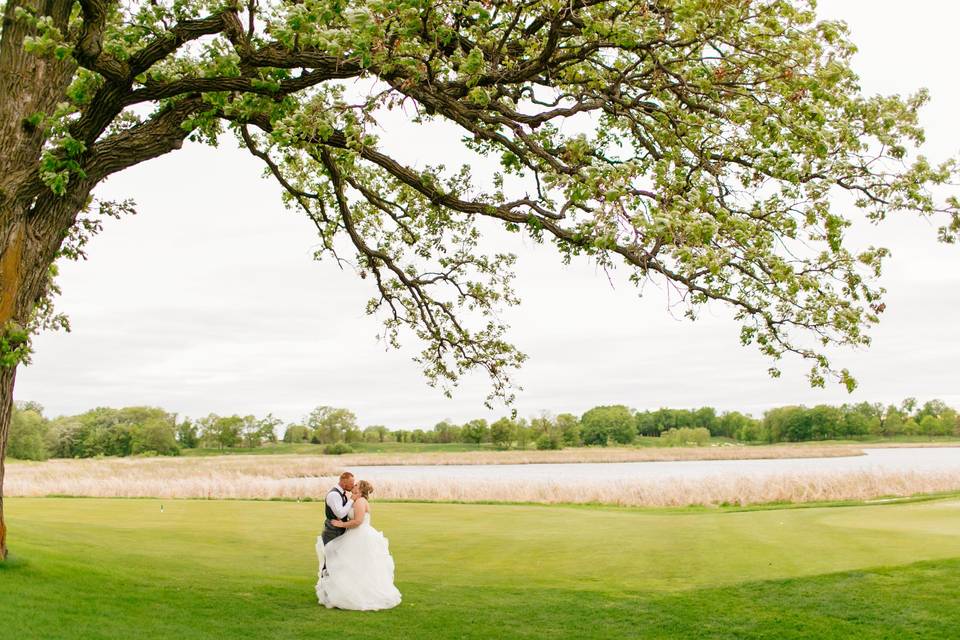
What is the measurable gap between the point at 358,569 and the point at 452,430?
104 m

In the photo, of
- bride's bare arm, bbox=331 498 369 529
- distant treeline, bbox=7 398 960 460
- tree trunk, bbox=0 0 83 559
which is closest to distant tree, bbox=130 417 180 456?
distant treeline, bbox=7 398 960 460

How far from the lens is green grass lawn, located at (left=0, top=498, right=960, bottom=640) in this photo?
31.6 ft

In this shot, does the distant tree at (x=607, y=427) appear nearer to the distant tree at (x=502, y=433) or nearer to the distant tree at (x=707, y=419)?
the distant tree at (x=502, y=433)

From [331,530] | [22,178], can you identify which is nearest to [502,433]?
[331,530]

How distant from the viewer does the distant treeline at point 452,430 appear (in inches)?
3917

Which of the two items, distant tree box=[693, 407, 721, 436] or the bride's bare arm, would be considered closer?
the bride's bare arm

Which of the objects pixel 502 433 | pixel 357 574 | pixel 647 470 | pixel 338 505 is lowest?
pixel 647 470

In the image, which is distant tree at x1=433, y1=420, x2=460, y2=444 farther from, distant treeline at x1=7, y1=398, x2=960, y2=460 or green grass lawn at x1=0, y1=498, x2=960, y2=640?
green grass lawn at x1=0, y1=498, x2=960, y2=640

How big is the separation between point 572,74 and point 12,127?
7.62m

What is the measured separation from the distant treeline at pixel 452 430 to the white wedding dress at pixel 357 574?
81542mm

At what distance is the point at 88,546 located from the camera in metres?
15.2

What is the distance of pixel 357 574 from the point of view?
11.1 meters

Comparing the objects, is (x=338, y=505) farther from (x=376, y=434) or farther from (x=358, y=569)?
(x=376, y=434)

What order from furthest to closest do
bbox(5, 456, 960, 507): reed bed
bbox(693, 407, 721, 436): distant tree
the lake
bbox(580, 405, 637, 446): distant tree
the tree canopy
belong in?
bbox(693, 407, 721, 436): distant tree, bbox(580, 405, 637, 446): distant tree, the lake, bbox(5, 456, 960, 507): reed bed, the tree canopy
